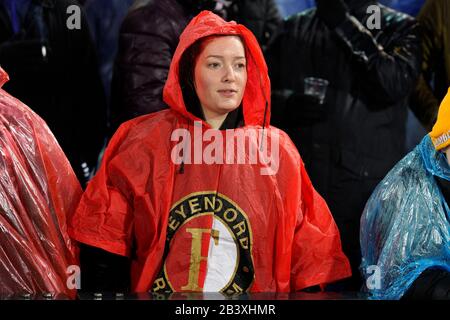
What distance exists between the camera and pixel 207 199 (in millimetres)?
2736

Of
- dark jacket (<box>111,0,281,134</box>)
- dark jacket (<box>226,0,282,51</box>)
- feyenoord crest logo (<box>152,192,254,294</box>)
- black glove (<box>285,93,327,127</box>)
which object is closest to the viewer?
feyenoord crest logo (<box>152,192,254,294</box>)

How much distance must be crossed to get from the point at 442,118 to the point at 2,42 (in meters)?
1.56

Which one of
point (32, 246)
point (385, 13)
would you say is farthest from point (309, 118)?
point (32, 246)

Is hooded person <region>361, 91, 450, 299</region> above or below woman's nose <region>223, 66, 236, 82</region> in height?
below

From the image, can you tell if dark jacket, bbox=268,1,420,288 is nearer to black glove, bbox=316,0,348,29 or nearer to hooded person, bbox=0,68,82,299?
black glove, bbox=316,0,348,29

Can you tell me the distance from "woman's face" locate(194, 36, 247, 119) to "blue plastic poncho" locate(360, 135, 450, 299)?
522 millimetres

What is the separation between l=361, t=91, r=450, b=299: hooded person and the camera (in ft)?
8.52

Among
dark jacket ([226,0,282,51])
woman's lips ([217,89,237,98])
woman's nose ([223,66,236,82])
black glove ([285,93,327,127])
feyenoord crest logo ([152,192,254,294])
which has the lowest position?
feyenoord crest logo ([152,192,254,294])

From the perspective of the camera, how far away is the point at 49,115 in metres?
3.20

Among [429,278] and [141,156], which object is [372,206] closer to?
[429,278]

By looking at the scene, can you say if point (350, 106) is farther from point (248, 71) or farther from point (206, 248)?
point (206, 248)

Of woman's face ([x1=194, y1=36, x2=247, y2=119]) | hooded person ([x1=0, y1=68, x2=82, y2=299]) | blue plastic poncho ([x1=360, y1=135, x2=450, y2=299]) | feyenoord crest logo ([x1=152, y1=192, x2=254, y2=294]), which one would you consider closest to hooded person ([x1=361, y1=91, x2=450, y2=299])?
blue plastic poncho ([x1=360, y1=135, x2=450, y2=299])

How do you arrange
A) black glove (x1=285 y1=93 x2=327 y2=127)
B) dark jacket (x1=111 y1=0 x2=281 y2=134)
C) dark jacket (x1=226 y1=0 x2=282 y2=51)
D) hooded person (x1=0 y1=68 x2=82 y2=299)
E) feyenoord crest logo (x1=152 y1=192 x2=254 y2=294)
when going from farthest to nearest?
dark jacket (x1=226 y1=0 x2=282 y2=51) < black glove (x1=285 y1=93 x2=327 y2=127) < dark jacket (x1=111 y1=0 x2=281 y2=134) < feyenoord crest logo (x1=152 y1=192 x2=254 y2=294) < hooded person (x1=0 y1=68 x2=82 y2=299)

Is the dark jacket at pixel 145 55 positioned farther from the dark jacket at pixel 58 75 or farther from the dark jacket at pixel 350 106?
the dark jacket at pixel 350 106
